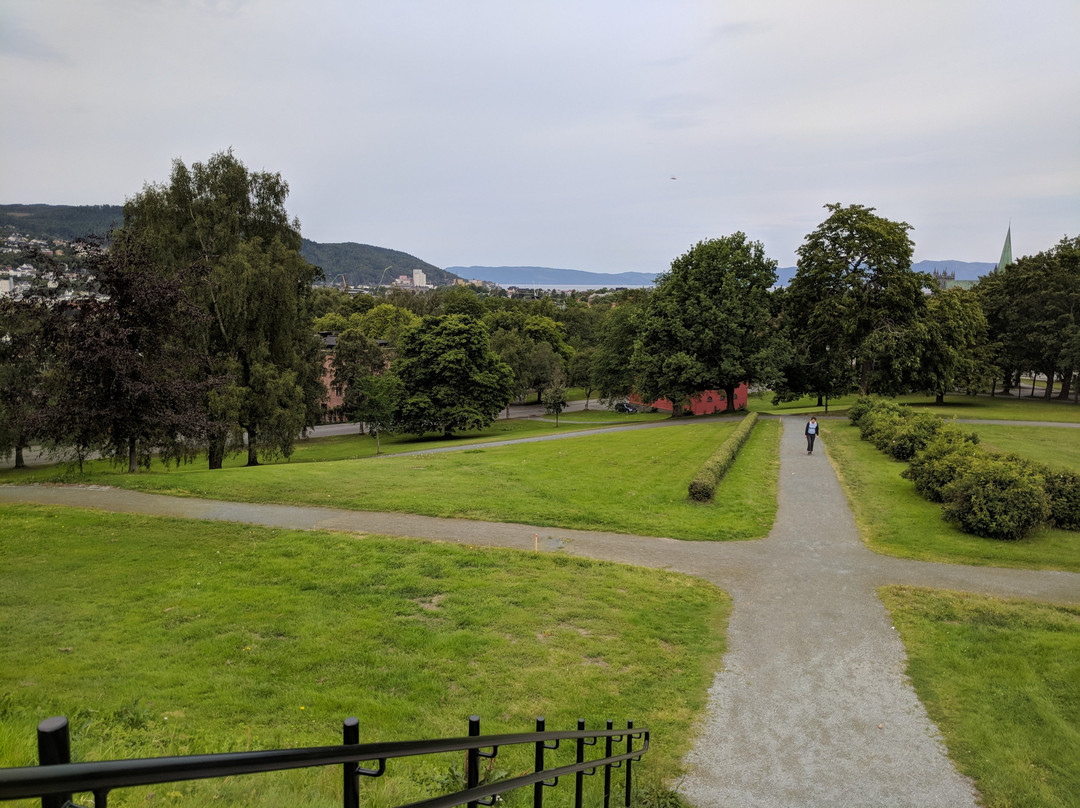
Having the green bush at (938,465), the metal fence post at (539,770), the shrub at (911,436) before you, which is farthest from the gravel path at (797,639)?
the shrub at (911,436)

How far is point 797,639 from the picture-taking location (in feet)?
32.6

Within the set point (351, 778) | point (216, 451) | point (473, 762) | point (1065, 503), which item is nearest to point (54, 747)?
point (351, 778)

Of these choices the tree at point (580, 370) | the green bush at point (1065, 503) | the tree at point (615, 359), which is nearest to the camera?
the green bush at point (1065, 503)

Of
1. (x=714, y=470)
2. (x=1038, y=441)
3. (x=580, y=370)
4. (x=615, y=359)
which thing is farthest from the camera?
(x=580, y=370)

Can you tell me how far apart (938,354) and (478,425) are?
101 feet

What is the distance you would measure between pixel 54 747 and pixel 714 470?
19715 mm

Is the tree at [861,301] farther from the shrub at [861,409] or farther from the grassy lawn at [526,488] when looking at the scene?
the grassy lawn at [526,488]

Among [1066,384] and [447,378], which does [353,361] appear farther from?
[1066,384]

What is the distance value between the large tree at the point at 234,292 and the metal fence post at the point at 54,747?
25.3 metres

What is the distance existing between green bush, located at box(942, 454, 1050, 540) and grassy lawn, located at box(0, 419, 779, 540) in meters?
4.44

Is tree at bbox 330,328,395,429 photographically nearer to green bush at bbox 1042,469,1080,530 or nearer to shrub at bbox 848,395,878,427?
shrub at bbox 848,395,878,427

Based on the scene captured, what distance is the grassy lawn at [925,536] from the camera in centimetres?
1383

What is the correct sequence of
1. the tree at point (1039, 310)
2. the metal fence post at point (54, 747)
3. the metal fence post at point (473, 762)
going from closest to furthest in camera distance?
the metal fence post at point (54, 747)
the metal fence post at point (473, 762)
the tree at point (1039, 310)

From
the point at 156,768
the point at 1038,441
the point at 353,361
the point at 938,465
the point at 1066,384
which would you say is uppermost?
the point at 353,361
